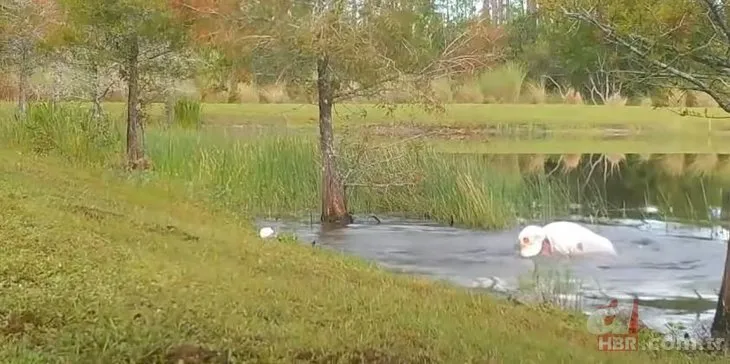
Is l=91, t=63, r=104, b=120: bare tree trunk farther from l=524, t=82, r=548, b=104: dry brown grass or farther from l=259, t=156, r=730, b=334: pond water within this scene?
l=524, t=82, r=548, b=104: dry brown grass

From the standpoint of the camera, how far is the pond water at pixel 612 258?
Result: 9.02 meters

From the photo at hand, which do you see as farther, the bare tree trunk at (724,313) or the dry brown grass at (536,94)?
the dry brown grass at (536,94)

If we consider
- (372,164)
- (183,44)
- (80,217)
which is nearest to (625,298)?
(80,217)

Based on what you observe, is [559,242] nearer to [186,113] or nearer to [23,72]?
[23,72]

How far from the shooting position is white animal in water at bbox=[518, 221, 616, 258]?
1071 centimetres

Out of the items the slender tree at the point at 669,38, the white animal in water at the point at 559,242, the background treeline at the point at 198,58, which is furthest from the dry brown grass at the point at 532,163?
the slender tree at the point at 669,38

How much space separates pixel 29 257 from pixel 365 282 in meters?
2.29

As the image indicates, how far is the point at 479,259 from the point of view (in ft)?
35.4

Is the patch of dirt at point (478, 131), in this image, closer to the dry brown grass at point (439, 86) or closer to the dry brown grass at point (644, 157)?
the dry brown grass at point (439, 86)

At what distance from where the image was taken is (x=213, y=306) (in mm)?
5508

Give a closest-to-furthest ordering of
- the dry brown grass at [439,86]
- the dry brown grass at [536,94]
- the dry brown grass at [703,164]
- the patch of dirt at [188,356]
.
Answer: the patch of dirt at [188,356] → the dry brown grass at [439,86] → the dry brown grass at [703,164] → the dry brown grass at [536,94]

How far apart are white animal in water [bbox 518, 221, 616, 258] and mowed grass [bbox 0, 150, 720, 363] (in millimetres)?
2520

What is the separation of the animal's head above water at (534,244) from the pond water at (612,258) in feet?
0.40

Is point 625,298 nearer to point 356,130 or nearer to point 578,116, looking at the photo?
point 356,130
